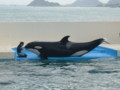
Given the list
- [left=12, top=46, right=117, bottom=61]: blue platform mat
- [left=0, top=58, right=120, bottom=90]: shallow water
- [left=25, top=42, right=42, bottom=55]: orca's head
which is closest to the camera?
[left=0, top=58, right=120, bottom=90]: shallow water

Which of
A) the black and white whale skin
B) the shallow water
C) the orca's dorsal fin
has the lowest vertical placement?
the shallow water

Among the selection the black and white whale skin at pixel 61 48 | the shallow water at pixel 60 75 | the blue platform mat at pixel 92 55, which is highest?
the black and white whale skin at pixel 61 48

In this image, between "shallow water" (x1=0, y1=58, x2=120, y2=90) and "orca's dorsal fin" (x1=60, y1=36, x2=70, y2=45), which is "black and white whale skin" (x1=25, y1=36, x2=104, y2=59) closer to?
"orca's dorsal fin" (x1=60, y1=36, x2=70, y2=45)

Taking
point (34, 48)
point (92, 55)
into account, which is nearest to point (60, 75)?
point (34, 48)

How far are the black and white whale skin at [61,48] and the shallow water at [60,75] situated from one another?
0.65 m

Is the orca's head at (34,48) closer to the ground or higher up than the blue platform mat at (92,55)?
higher up

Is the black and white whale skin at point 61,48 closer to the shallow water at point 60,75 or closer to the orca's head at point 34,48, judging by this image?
the orca's head at point 34,48

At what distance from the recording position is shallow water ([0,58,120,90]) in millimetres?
→ 7402

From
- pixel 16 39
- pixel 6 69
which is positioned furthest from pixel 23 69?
pixel 16 39

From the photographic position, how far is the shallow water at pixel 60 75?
740cm

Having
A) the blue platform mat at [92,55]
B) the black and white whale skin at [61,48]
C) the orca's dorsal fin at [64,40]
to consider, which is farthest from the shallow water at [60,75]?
the orca's dorsal fin at [64,40]

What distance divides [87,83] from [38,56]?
3.58 meters

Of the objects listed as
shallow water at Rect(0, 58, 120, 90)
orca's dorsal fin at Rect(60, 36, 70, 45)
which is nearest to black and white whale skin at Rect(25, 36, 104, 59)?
orca's dorsal fin at Rect(60, 36, 70, 45)

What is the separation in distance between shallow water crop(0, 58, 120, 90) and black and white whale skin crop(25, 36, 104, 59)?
2.13ft
